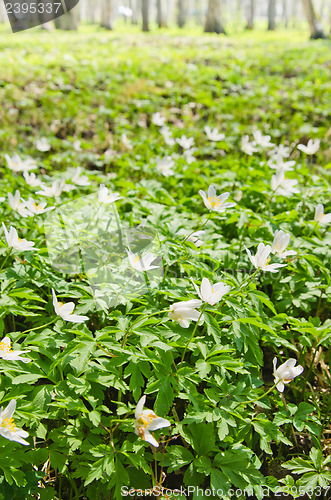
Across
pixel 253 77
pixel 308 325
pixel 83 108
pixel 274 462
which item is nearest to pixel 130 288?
pixel 308 325

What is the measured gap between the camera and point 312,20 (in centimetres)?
1798

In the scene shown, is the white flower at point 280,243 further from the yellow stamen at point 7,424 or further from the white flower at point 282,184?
the yellow stamen at point 7,424

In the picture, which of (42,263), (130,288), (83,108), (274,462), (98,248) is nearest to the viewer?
(274,462)

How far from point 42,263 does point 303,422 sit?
66.2 inches

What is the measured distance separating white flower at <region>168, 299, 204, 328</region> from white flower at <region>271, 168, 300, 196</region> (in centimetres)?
144

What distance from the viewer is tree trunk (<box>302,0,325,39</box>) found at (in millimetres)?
17414

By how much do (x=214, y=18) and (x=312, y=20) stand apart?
15.6 feet

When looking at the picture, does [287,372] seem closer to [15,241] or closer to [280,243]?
[280,243]

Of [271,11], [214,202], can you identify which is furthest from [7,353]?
[271,11]

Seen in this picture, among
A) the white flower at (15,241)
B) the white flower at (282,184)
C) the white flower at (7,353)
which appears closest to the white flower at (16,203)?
the white flower at (15,241)

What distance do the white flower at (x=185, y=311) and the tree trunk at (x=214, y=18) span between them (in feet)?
69.8

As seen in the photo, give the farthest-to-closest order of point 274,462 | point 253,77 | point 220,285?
point 253,77 → point 274,462 → point 220,285

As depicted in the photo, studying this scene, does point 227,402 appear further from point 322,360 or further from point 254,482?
point 322,360

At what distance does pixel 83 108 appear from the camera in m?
7.12
